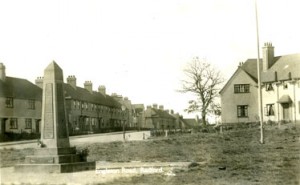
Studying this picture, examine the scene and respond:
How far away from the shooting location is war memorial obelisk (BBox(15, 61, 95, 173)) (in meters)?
15.7

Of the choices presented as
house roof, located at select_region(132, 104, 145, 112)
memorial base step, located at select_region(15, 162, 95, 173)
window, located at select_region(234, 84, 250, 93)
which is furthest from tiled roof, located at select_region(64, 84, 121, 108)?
memorial base step, located at select_region(15, 162, 95, 173)

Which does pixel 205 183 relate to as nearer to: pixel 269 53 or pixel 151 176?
pixel 151 176

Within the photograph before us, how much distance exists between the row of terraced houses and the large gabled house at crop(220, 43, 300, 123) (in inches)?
318

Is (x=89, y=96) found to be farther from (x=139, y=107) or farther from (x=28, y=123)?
(x=139, y=107)

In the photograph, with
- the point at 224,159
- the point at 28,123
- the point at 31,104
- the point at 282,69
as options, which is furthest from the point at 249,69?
the point at 224,159

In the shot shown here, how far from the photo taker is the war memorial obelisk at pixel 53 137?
51.6ft

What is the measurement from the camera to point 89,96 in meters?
66.4

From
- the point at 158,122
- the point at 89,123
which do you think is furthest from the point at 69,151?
the point at 158,122

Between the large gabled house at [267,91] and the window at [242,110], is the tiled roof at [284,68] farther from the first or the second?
the window at [242,110]

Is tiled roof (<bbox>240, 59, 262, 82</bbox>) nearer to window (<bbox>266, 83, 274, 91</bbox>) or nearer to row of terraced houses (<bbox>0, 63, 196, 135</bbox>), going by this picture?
window (<bbox>266, 83, 274, 91</bbox>)

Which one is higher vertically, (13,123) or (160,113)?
(160,113)

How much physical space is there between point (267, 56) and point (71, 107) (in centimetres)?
2687

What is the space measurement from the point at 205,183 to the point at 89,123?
55407mm

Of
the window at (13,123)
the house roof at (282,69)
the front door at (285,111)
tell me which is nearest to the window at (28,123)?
the window at (13,123)
